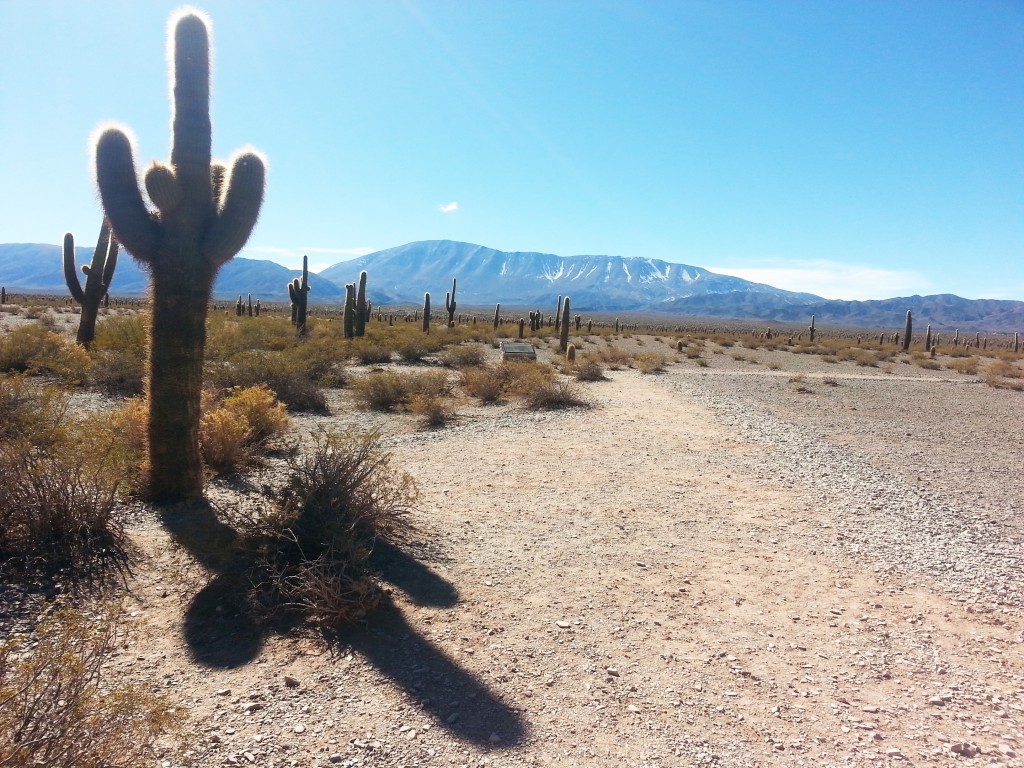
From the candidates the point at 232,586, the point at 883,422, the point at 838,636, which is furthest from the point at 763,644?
the point at 883,422

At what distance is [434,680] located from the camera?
12.8 ft

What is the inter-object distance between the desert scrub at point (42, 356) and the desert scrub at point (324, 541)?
33.7 ft

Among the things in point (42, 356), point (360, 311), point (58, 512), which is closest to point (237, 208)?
point (58, 512)

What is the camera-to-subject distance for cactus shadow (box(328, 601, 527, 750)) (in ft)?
11.4

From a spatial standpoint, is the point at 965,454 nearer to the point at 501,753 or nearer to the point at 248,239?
the point at 501,753

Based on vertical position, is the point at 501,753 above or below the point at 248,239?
below

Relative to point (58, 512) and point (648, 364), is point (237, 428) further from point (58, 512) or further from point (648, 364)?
point (648, 364)

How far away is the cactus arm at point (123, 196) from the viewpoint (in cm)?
650

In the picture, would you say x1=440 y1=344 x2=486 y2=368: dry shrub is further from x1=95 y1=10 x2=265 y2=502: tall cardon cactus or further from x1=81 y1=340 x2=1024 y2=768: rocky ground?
x1=95 y1=10 x2=265 y2=502: tall cardon cactus

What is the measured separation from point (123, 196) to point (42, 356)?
33.0ft

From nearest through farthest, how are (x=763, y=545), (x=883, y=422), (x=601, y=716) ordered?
(x=601, y=716), (x=763, y=545), (x=883, y=422)

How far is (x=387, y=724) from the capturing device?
349cm

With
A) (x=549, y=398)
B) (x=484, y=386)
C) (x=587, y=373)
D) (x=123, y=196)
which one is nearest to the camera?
(x=123, y=196)

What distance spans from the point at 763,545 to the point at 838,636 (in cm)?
184
